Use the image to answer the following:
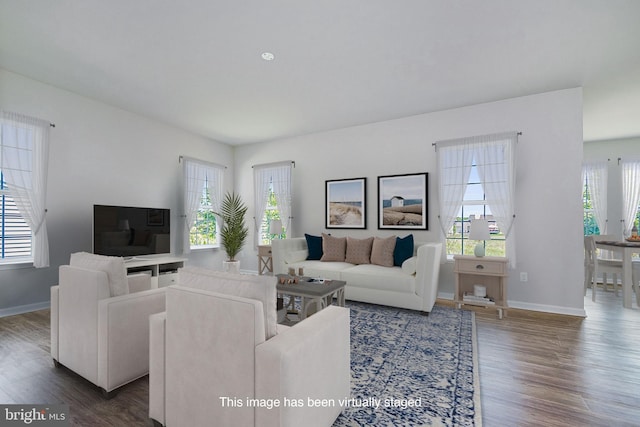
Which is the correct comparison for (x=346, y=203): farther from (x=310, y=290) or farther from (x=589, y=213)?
(x=589, y=213)

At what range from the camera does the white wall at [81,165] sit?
3.45 m

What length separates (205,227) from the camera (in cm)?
564

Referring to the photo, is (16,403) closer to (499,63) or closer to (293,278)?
(293,278)

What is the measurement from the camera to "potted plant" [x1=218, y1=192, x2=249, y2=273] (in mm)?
5484

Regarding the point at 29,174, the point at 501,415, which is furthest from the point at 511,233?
the point at 29,174

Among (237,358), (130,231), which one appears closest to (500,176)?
(237,358)

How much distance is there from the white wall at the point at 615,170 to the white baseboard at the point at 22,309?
30.4ft

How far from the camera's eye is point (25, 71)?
3.30 meters

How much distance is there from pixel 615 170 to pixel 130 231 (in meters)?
8.63

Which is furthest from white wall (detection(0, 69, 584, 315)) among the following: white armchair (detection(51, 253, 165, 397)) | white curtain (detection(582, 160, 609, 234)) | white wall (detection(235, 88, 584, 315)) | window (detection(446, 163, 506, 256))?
white curtain (detection(582, 160, 609, 234))

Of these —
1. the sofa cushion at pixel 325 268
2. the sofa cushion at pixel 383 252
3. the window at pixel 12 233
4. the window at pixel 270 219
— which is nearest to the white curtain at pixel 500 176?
the sofa cushion at pixel 383 252

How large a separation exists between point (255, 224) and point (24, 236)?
11.0 ft

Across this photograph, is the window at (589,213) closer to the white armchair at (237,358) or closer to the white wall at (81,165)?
the white armchair at (237,358)

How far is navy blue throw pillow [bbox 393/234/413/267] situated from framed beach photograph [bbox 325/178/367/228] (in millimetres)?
905
